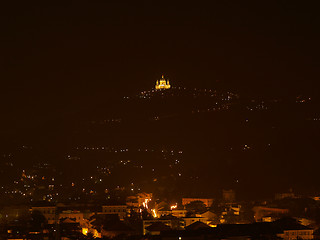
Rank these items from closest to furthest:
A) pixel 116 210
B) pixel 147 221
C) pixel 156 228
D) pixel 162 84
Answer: pixel 156 228, pixel 147 221, pixel 116 210, pixel 162 84

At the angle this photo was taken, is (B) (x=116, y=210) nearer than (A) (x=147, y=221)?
No

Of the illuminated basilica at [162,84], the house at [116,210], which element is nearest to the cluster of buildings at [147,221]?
the house at [116,210]

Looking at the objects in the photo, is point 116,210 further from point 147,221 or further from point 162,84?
point 162,84

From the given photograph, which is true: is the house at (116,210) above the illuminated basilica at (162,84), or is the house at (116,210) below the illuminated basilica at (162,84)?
below

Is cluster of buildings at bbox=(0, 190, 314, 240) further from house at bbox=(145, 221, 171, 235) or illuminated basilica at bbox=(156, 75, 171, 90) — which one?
illuminated basilica at bbox=(156, 75, 171, 90)

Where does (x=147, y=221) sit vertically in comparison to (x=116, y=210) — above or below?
below

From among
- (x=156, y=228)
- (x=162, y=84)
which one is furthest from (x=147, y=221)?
(x=162, y=84)

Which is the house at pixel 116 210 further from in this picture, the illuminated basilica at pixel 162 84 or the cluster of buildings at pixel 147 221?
the illuminated basilica at pixel 162 84

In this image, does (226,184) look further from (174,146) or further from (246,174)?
(174,146)

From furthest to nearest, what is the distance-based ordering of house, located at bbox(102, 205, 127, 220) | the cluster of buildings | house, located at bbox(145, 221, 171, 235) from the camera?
house, located at bbox(102, 205, 127, 220), house, located at bbox(145, 221, 171, 235), the cluster of buildings

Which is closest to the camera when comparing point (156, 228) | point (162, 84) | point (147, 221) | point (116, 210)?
point (156, 228)

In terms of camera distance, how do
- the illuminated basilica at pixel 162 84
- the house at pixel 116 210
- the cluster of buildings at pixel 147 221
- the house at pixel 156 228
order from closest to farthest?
1. the cluster of buildings at pixel 147 221
2. the house at pixel 156 228
3. the house at pixel 116 210
4. the illuminated basilica at pixel 162 84

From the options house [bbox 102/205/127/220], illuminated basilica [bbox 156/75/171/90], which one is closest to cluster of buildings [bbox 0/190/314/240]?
house [bbox 102/205/127/220]
